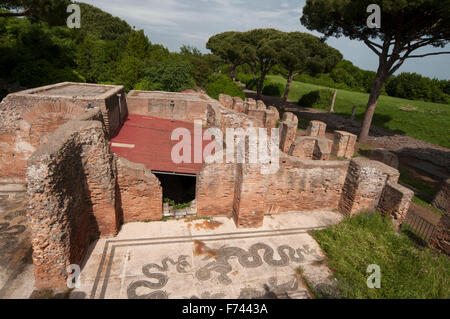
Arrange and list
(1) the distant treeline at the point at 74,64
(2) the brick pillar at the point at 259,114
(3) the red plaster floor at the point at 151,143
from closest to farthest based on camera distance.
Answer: (3) the red plaster floor at the point at 151,143 < (2) the brick pillar at the point at 259,114 < (1) the distant treeline at the point at 74,64

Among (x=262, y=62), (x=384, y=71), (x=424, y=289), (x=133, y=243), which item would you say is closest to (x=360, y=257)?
(x=424, y=289)

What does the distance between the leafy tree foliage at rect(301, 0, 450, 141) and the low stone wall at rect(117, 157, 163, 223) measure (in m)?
13.0

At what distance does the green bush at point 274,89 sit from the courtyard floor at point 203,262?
3241cm

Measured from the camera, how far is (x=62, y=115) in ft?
25.1

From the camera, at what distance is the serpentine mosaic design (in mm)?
4703

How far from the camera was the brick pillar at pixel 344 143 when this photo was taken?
1309 cm

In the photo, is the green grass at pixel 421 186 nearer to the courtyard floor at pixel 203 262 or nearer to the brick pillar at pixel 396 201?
the brick pillar at pixel 396 201

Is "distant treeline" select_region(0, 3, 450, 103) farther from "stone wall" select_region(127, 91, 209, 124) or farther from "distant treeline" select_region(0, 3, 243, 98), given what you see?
"stone wall" select_region(127, 91, 209, 124)

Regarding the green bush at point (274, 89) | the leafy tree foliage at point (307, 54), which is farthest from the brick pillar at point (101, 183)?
the green bush at point (274, 89)

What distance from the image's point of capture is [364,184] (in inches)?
269

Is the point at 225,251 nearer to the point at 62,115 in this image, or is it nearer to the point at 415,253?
the point at 415,253
